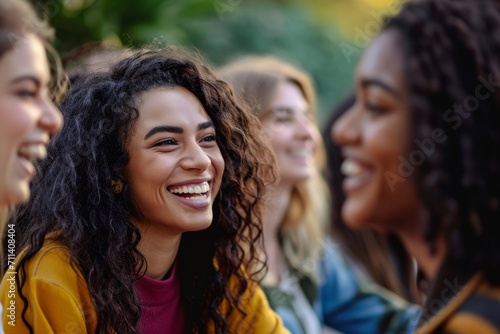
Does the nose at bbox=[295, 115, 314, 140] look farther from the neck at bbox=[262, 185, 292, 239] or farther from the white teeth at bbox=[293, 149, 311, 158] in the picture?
the neck at bbox=[262, 185, 292, 239]

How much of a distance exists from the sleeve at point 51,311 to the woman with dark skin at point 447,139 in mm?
830

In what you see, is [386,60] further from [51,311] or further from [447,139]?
[51,311]

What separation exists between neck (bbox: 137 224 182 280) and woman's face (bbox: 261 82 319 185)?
1.24 m

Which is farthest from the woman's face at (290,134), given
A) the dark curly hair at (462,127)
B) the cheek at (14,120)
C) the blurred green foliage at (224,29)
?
the cheek at (14,120)

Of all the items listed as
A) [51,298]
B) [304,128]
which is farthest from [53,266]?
[304,128]

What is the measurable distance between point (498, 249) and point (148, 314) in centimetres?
99

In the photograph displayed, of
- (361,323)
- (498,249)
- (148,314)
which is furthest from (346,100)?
(498,249)

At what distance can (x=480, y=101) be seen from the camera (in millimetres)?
1782

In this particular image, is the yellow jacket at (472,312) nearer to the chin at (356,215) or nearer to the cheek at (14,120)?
the chin at (356,215)

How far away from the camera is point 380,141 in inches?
72.7

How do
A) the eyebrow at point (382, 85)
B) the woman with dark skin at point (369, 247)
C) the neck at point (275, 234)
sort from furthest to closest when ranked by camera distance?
the woman with dark skin at point (369, 247)
the neck at point (275, 234)
the eyebrow at point (382, 85)

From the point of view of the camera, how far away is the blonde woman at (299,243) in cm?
332

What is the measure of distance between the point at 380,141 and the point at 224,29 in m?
6.60

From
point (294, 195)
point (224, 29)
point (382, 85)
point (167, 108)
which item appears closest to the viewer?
point (382, 85)
